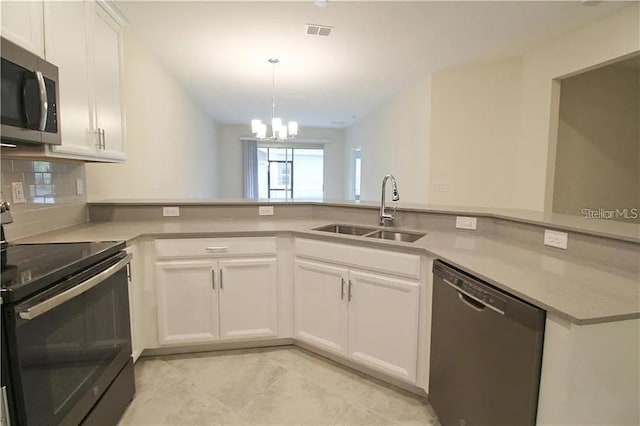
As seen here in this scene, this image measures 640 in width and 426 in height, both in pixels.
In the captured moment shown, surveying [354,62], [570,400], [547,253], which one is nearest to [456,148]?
[354,62]

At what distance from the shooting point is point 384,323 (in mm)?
1889

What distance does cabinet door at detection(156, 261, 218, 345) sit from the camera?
2.14m

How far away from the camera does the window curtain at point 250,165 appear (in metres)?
8.79

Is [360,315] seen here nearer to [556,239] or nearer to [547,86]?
[556,239]

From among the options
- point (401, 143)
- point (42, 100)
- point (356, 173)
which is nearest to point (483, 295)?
point (42, 100)

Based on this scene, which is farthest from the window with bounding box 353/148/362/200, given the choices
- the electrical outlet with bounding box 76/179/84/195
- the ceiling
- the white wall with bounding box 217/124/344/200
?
the electrical outlet with bounding box 76/179/84/195

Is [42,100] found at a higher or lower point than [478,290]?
higher

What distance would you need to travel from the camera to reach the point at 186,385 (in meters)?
1.96

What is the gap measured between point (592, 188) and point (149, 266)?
5107 mm

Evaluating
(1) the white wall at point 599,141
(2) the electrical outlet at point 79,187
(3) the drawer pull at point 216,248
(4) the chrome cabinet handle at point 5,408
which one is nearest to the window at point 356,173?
(1) the white wall at point 599,141

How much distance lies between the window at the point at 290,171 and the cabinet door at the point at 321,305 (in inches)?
275

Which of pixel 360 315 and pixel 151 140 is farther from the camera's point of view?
pixel 151 140

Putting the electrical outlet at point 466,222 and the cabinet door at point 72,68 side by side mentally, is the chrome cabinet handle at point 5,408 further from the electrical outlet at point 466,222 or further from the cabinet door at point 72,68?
the electrical outlet at point 466,222

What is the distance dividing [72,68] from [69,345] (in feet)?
4.58
